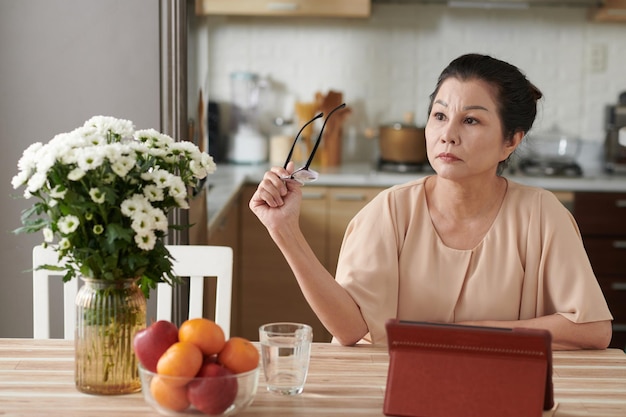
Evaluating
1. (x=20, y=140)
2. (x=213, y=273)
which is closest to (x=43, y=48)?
(x=20, y=140)

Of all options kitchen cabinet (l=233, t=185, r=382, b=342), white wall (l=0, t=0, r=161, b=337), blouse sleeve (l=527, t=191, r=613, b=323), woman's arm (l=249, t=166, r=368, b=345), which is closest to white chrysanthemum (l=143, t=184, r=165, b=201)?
woman's arm (l=249, t=166, r=368, b=345)

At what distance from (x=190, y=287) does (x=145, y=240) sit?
602 mm

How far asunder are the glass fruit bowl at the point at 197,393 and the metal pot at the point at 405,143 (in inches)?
123

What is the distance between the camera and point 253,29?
15.3 feet

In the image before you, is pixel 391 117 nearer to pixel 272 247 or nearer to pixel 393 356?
pixel 272 247

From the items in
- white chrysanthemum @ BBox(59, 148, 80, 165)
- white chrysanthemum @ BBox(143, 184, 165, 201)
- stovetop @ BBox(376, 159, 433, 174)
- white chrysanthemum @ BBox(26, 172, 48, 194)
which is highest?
white chrysanthemum @ BBox(59, 148, 80, 165)

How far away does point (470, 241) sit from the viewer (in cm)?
200

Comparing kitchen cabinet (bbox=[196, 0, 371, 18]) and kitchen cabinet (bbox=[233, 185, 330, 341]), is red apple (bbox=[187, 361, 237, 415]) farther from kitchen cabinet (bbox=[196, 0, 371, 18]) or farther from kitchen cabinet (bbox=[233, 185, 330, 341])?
kitchen cabinet (bbox=[196, 0, 371, 18])

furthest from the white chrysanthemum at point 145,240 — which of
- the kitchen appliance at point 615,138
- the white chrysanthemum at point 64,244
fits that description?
the kitchen appliance at point 615,138

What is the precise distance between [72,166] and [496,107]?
1022 millimetres

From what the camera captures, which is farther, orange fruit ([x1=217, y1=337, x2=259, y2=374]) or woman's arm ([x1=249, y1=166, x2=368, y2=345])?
woman's arm ([x1=249, y1=166, x2=368, y2=345])

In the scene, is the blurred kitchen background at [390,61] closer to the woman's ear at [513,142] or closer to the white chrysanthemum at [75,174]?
the woman's ear at [513,142]

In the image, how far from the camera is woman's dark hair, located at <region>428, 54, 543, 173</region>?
1.99 m

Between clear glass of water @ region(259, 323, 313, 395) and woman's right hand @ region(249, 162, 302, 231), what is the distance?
1.19 feet
